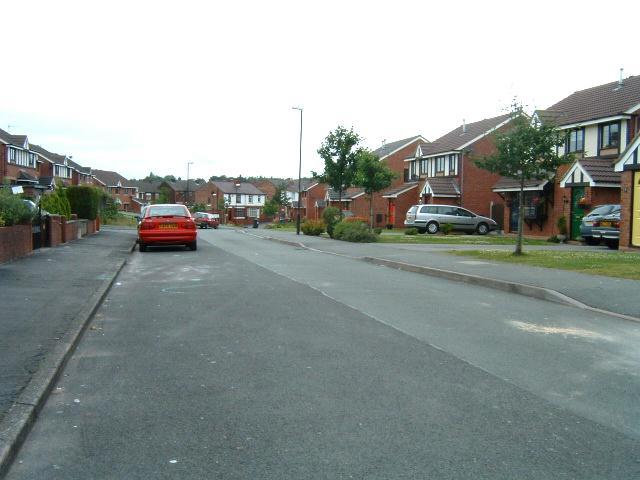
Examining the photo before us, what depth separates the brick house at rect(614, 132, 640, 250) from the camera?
20.6m

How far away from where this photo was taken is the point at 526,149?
717 inches

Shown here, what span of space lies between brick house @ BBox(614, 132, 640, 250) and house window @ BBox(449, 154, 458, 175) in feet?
89.2

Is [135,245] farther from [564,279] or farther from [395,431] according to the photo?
[395,431]

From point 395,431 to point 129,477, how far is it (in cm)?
180

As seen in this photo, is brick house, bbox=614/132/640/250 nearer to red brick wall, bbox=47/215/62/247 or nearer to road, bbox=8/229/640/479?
road, bbox=8/229/640/479

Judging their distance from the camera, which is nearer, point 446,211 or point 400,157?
point 446,211

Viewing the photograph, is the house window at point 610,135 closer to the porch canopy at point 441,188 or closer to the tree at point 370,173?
the tree at point 370,173

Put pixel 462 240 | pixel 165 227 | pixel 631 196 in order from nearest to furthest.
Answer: pixel 631 196 < pixel 165 227 < pixel 462 240

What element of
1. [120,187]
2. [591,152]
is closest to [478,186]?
[591,152]

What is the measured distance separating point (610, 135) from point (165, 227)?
868 inches

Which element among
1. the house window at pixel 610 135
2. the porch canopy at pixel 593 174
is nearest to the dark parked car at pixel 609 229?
the porch canopy at pixel 593 174

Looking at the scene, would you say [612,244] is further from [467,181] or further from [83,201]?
[467,181]

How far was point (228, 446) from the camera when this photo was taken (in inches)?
165

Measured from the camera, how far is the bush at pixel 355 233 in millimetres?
28797
